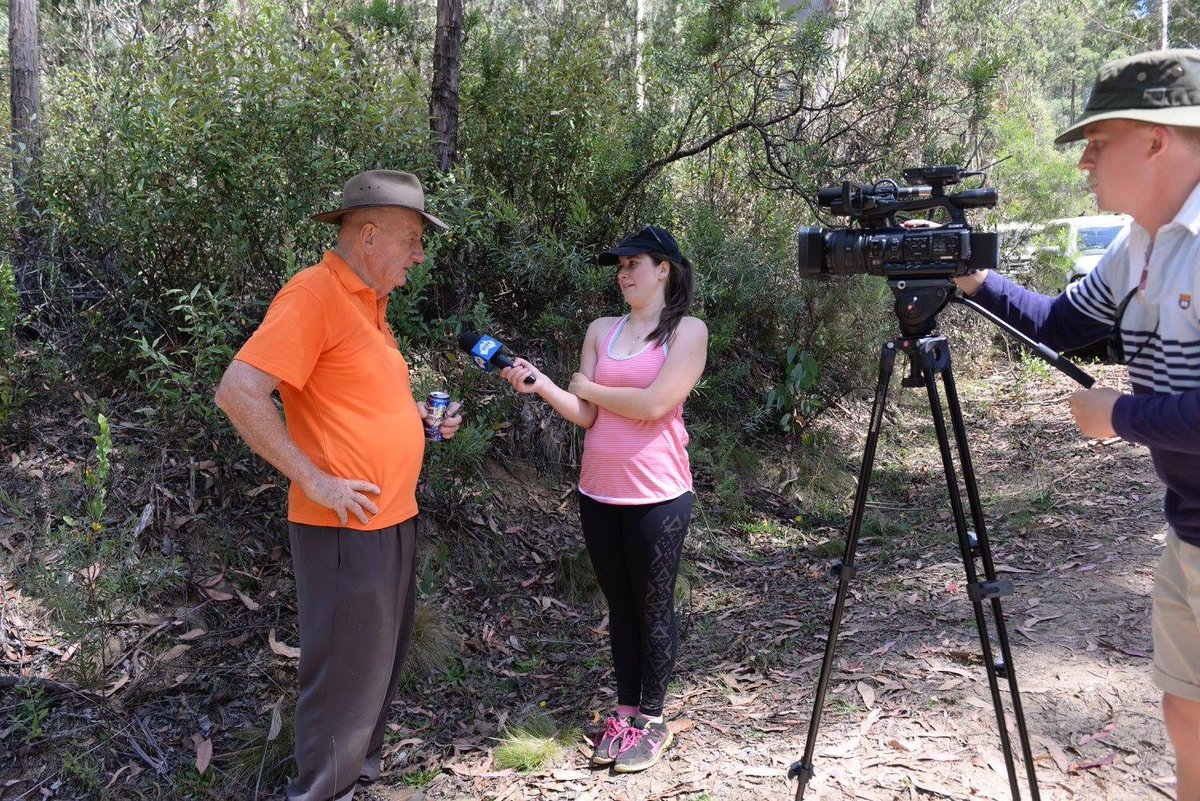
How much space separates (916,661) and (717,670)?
37.1 inches

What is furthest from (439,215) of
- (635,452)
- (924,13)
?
(924,13)

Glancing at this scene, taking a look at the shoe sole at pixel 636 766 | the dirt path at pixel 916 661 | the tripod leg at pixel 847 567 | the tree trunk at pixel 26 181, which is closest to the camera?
the tripod leg at pixel 847 567

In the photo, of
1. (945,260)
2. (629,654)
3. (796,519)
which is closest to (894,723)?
(629,654)

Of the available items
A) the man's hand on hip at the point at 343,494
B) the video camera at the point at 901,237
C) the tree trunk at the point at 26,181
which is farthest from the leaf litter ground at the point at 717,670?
the video camera at the point at 901,237

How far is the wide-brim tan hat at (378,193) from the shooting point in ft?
9.36

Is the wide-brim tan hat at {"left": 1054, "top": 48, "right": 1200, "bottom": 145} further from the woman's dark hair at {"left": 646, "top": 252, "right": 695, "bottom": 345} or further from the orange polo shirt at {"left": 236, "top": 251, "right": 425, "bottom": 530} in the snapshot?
the orange polo shirt at {"left": 236, "top": 251, "right": 425, "bottom": 530}

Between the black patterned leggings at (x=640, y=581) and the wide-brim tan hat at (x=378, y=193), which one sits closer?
the wide-brim tan hat at (x=378, y=193)

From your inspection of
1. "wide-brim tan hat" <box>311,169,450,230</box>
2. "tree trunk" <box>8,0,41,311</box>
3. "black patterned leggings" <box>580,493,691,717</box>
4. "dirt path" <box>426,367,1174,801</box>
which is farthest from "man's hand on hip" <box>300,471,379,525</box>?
"tree trunk" <box>8,0,41,311</box>

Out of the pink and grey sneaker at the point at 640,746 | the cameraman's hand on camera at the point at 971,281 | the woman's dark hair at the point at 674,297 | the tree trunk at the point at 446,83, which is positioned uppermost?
the tree trunk at the point at 446,83

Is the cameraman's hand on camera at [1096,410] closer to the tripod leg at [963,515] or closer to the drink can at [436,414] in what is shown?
the tripod leg at [963,515]

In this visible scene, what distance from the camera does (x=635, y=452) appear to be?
11.0 ft

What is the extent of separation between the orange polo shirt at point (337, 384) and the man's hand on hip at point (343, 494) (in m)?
0.04

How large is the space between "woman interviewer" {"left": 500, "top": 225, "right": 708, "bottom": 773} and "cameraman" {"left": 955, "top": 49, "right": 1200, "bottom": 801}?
150 centimetres

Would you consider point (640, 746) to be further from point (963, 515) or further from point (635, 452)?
point (963, 515)
